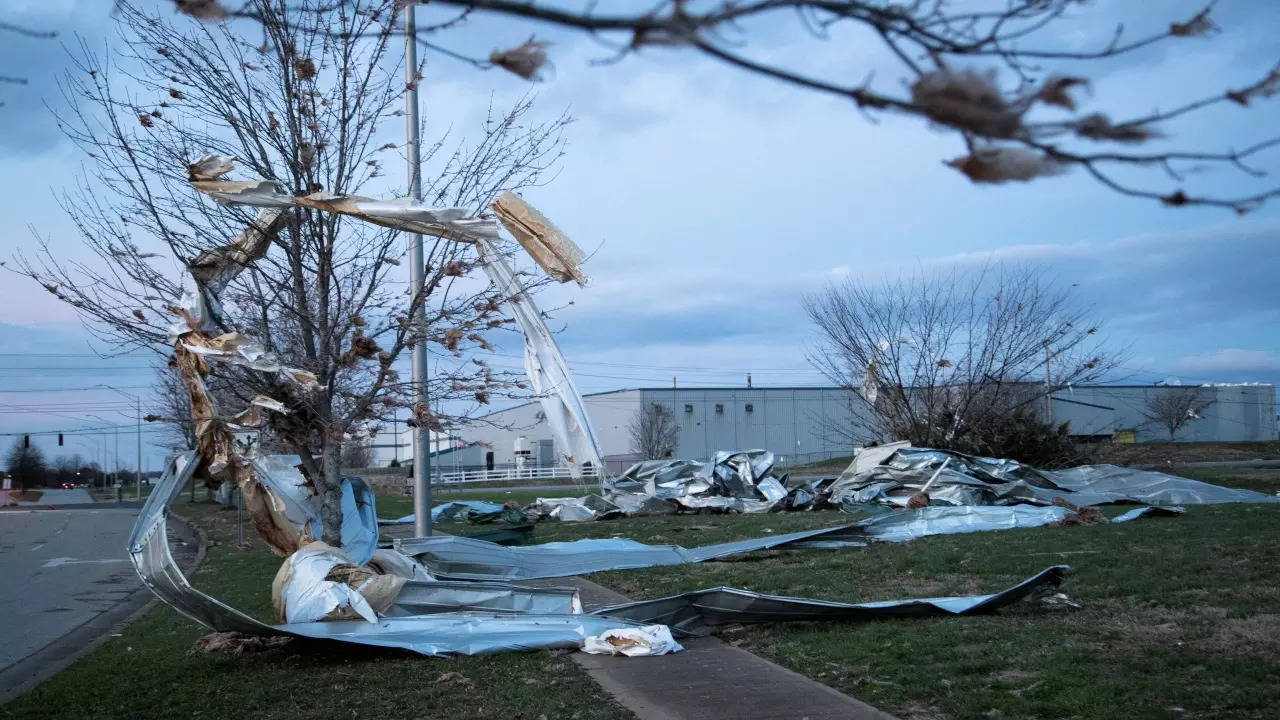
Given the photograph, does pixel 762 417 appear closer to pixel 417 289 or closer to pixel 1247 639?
pixel 417 289

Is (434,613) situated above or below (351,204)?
below

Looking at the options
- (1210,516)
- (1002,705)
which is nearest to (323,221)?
(1002,705)

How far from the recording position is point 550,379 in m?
9.57

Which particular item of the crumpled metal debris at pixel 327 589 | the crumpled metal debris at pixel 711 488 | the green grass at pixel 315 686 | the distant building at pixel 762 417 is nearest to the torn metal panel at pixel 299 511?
the crumpled metal debris at pixel 327 589

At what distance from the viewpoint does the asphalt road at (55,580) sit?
11.7 m

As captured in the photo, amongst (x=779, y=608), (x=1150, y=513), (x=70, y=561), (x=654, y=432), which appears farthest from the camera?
(x=654, y=432)

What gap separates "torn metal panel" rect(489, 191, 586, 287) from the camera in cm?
835

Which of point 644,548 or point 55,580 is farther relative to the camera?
point 55,580

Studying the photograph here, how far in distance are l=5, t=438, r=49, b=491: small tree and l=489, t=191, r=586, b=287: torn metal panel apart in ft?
323

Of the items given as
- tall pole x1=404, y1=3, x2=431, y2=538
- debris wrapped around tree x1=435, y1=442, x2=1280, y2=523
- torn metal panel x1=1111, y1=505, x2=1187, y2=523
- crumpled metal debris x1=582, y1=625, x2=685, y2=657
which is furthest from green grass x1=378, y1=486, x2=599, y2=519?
crumpled metal debris x1=582, y1=625, x2=685, y2=657

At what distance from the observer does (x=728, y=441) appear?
60.5 meters

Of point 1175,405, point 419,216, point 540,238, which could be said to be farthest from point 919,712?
point 1175,405

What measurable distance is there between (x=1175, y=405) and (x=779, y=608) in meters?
47.2

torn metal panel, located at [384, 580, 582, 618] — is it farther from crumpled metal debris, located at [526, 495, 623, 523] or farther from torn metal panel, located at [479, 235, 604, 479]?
crumpled metal debris, located at [526, 495, 623, 523]
